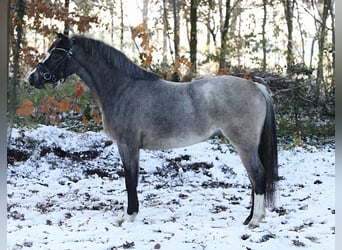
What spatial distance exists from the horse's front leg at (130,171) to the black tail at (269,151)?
71 cm

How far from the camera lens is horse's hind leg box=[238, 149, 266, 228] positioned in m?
2.21

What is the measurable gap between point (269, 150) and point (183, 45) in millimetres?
833

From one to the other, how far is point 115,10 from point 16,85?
2.47ft

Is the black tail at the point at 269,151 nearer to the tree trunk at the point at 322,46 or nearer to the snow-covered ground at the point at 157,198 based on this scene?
the snow-covered ground at the point at 157,198

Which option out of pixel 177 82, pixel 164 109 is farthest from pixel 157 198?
pixel 177 82

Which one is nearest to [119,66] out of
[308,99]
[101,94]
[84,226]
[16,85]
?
[101,94]

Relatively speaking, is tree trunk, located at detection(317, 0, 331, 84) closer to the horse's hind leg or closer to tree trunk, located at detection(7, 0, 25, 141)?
the horse's hind leg

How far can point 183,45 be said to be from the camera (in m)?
2.53

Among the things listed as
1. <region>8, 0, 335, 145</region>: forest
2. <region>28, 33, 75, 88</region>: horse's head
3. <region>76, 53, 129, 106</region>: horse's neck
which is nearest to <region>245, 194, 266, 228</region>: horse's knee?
<region>8, 0, 335, 145</region>: forest

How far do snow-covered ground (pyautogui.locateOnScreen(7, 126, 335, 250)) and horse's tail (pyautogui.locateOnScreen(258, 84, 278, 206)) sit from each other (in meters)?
0.11

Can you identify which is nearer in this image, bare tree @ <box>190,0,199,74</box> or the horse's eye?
the horse's eye

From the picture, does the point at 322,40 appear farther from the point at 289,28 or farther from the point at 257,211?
the point at 257,211

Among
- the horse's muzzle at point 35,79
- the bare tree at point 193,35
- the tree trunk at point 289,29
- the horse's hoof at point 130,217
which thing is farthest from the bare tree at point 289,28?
the horse's muzzle at point 35,79

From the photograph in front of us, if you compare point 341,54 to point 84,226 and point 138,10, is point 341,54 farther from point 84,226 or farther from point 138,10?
point 84,226
